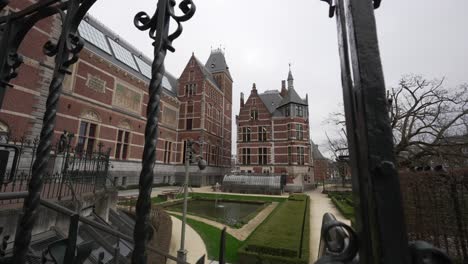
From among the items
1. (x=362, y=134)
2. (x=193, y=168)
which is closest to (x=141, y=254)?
(x=362, y=134)

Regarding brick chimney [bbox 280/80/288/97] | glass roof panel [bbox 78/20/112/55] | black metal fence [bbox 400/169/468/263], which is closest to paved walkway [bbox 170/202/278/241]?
black metal fence [bbox 400/169/468/263]

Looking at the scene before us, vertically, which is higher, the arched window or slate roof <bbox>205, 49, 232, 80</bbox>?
slate roof <bbox>205, 49, 232, 80</bbox>

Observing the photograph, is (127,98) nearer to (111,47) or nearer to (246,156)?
(111,47)

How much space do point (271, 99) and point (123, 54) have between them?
22604 mm

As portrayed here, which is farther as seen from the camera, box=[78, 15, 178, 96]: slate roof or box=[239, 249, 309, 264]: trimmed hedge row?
box=[78, 15, 178, 96]: slate roof

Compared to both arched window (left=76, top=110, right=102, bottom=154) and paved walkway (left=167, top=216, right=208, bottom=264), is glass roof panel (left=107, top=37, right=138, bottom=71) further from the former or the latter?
paved walkway (left=167, top=216, right=208, bottom=264)

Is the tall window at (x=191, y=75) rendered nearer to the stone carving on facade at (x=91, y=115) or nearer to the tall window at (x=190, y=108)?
the tall window at (x=190, y=108)

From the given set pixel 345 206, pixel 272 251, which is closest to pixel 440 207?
pixel 272 251

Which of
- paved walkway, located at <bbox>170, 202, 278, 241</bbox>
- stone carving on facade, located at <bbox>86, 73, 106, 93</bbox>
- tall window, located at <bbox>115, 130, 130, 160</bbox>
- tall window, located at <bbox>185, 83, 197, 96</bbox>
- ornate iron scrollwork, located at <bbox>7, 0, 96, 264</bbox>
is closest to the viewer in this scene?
ornate iron scrollwork, located at <bbox>7, 0, 96, 264</bbox>

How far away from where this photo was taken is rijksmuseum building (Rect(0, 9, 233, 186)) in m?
11.8

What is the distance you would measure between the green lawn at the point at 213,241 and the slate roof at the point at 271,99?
1031 inches

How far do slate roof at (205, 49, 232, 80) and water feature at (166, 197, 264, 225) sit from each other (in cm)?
2567

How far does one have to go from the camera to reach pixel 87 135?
55.8ft

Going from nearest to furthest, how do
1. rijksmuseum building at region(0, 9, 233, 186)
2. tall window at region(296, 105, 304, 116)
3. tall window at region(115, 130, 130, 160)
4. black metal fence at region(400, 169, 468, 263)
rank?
black metal fence at region(400, 169, 468, 263) < rijksmuseum building at region(0, 9, 233, 186) < tall window at region(115, 130, 130, 160) < tall window at region(296, 105, 304, 116)
